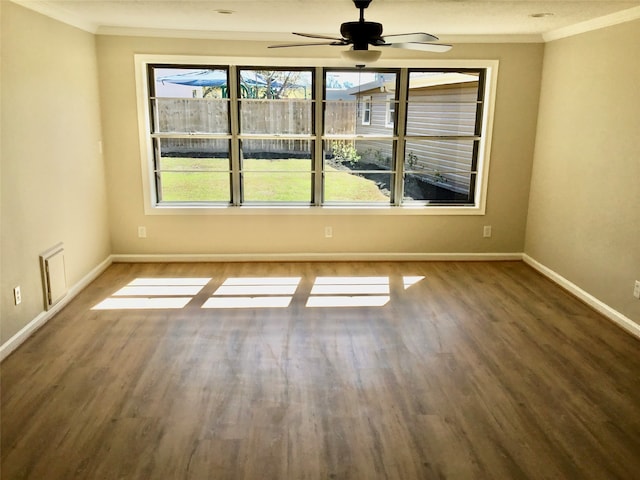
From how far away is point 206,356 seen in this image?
3.44m

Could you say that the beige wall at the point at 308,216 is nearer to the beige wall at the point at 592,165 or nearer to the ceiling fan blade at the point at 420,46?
the beige wall at the point at 592,165

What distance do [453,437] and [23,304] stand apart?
10.2 feet

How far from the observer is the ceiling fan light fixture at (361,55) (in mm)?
3123

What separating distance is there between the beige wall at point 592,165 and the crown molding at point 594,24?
0.05 m

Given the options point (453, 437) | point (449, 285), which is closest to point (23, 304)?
point (453, 437)

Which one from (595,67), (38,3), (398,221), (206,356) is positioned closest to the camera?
(206,356)

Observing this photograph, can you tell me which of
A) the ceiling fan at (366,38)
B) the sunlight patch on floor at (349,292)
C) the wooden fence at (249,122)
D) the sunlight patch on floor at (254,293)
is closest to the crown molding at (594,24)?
the ceiling fan at (366,38)

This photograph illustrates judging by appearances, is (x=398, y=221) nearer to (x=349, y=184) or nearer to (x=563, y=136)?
(x=349, y=184)

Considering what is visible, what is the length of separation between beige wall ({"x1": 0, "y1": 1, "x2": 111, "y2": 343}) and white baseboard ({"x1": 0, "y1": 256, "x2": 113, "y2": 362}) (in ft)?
0.16

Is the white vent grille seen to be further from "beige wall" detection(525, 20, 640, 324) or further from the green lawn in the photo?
"beige wall" detection(525, 20, 640, 324)

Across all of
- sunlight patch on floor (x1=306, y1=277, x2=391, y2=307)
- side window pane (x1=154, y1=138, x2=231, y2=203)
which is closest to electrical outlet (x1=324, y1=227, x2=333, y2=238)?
sunlight patch on floor (x1=306, y1=277, x2=391, y2=307)

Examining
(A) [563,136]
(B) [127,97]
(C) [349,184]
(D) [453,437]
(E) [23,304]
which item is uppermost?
(B) [127,97]

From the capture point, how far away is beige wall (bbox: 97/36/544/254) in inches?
200

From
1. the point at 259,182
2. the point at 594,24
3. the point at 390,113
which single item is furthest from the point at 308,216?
the point at 594,24
